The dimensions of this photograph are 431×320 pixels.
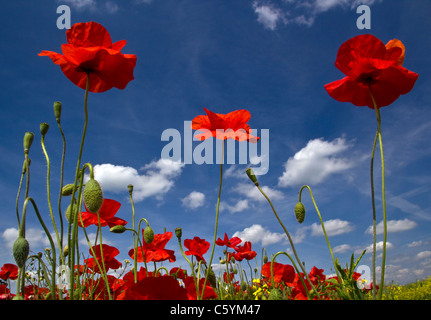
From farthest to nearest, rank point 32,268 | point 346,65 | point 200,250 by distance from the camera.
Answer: point 32,268
point 200,250
point 346,65

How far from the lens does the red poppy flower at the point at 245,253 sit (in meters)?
3.18

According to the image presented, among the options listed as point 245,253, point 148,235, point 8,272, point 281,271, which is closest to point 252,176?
point 148,235

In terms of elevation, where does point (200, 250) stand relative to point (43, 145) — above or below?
below

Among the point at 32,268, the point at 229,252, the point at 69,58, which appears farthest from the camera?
the point at 229,252

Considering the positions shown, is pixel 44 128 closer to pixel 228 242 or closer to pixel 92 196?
pixel 92 196

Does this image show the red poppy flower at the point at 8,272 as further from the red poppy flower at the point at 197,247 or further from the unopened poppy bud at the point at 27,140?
the unopened poppy bud at the point at 27,140

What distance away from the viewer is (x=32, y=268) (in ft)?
9.70

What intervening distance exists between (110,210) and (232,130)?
2.97 ft

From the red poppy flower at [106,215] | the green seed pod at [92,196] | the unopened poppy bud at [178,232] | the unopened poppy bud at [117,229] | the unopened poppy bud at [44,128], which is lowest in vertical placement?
the unopened poppy bud at [178,232]

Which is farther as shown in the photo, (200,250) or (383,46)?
(200,250)

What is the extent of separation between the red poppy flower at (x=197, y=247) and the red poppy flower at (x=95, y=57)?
1434 millimetres

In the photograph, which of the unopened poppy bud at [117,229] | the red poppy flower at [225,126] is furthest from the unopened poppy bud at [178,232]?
the red poppy flower at [225,126]
